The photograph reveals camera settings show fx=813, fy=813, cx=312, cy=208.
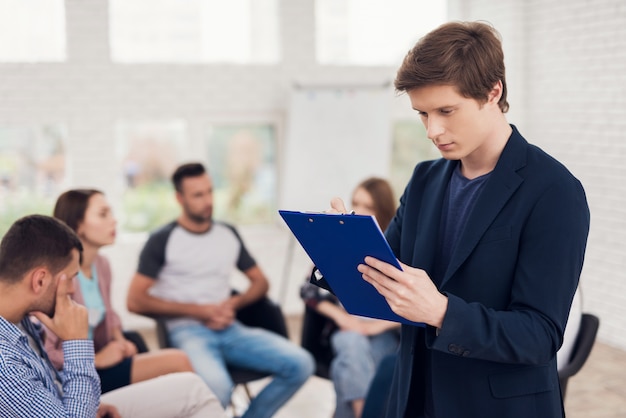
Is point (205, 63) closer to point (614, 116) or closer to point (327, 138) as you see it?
point (327, 138)

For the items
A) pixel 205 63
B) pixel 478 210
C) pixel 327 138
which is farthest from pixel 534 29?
pixel 478 210

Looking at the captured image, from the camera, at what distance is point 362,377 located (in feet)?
11.2

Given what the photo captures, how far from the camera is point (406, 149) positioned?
21.9 feet

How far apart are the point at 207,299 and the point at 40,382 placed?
5.85 ft

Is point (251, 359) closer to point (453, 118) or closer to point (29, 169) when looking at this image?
point (453, 118)

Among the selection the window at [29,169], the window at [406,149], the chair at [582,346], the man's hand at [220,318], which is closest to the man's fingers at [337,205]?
A: the chair at [582,346]

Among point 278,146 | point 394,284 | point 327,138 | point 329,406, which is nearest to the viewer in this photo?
point 394,284

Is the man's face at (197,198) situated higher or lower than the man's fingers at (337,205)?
lower

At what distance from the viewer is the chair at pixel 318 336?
12.2 feet

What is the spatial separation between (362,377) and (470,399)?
1.80m

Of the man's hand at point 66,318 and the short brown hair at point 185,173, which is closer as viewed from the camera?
the man's hand at point 66,318

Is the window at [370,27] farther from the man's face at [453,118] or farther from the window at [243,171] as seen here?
the man's face at [453,118]

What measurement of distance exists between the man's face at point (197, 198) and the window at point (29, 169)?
7.22ft

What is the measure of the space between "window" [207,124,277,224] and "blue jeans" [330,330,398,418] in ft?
9.18
